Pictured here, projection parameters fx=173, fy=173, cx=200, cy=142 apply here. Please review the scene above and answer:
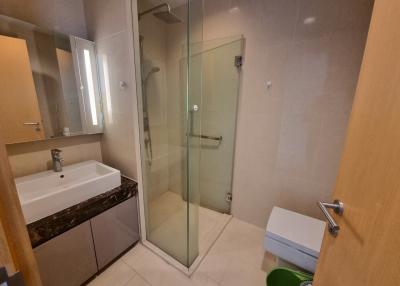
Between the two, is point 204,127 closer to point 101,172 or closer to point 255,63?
point 255,63

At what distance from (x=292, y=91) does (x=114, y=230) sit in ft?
6.32

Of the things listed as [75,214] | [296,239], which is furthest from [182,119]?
[296,239]

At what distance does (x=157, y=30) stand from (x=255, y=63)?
1.00 metres

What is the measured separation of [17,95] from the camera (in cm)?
124

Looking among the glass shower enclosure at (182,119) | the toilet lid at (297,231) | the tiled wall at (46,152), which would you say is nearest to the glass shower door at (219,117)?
the glass shower enclosure at (182,119)

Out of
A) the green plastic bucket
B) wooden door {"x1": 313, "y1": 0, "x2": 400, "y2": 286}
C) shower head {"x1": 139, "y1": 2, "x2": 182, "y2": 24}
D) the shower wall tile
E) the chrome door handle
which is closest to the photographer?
wooden door {"x1": 313, "y1": 0, "x2": 400, "y2": 286}

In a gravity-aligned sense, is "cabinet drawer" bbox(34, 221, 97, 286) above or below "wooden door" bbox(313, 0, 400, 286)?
below

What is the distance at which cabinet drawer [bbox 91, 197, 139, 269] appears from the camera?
4.31 feet

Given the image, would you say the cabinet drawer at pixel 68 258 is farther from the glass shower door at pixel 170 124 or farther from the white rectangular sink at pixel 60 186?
the glass shower door at pixel 170 124

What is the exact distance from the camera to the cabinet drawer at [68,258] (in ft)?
3.45

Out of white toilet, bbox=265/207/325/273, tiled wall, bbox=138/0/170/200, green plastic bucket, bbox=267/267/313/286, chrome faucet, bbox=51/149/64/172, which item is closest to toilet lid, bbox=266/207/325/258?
white toilet, bbox=265/207/325/273

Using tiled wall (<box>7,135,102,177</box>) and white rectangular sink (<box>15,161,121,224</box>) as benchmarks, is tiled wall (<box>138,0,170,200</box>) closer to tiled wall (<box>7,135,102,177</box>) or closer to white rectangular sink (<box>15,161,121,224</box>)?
white rectangular sink (<box>15,161,121,224</box>)

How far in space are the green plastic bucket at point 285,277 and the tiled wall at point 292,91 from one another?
662mm

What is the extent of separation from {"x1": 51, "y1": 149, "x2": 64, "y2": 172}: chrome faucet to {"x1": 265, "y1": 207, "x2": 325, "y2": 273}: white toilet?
1.77m
